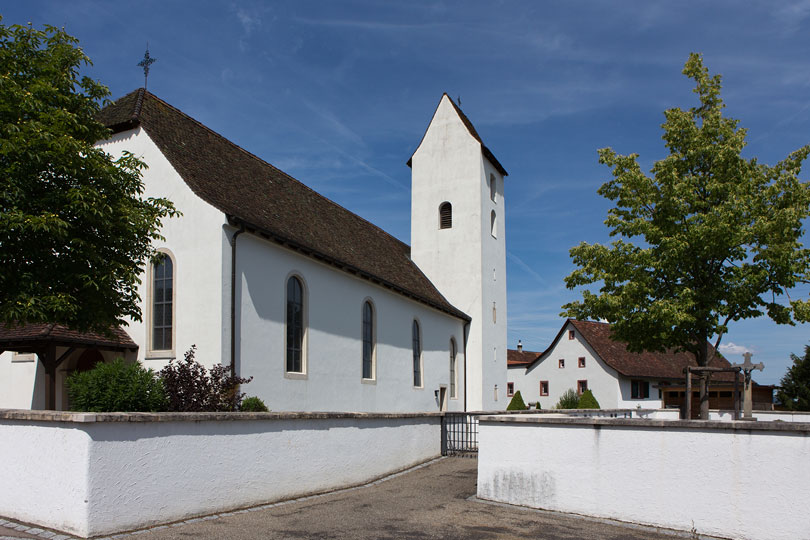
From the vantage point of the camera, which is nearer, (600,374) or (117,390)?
(117,390)

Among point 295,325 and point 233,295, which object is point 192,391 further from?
point 295,325

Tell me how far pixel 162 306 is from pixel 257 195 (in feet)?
17.5

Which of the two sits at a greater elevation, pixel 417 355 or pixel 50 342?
pixel 50 342

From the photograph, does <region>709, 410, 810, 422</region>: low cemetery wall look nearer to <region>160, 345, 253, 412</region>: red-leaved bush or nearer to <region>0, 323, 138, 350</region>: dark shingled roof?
<region>160, 345, 253, 412</region>: red-leaved bush

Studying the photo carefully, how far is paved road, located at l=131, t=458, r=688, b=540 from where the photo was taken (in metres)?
9.08

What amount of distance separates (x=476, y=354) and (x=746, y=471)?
2373 cm

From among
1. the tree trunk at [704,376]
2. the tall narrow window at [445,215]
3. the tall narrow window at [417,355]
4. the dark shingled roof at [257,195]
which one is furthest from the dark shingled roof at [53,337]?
the tall narrow window at [445,215]

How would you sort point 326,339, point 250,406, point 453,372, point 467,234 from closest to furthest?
1. point 250,406
2. point 326,339
3. point 453,372
4. point 467,234

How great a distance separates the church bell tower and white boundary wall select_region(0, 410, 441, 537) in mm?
20928

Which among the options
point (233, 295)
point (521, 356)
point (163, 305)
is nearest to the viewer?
point (233, 295)

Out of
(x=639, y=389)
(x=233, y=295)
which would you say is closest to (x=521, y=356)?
(x=639, y=389)

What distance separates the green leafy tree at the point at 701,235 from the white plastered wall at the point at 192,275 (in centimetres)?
1100

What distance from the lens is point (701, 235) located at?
1791 cm

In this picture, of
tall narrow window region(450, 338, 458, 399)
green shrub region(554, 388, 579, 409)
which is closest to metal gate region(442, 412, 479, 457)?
tall narrow window region(450, 338, 458, 399)
